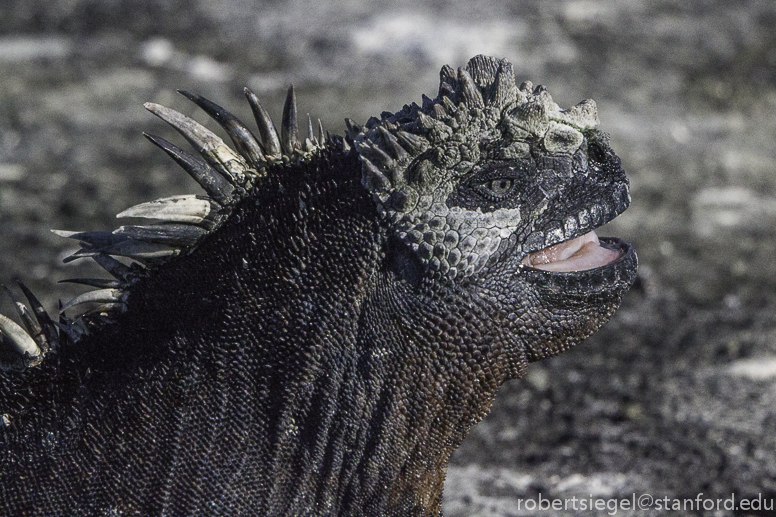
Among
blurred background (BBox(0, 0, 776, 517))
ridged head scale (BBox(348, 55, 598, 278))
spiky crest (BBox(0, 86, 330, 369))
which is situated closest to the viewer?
ridged head scale (BBox(348, 55, 598, 278))

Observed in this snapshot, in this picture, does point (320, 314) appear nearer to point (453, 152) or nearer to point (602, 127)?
point (453, 152)

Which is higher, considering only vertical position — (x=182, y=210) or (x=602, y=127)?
(x=602, y=127)

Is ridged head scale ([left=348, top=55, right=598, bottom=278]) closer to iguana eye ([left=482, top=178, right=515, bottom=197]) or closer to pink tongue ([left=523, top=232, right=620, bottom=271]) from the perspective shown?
iguana eye ([left=482, top=178, right=515, bottom=197])

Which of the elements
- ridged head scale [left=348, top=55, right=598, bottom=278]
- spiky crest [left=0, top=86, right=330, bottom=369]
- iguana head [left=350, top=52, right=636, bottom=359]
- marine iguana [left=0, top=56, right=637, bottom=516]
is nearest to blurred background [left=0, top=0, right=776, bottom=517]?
marine iguana [left=0, top=56, right=637, bottom=516]

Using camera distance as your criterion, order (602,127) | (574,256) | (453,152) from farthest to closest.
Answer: (602,127) < (574,256) < (453,152)

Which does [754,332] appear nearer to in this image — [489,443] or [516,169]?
[489,443]

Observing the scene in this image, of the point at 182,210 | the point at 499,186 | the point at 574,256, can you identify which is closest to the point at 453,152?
the point at 499,186
